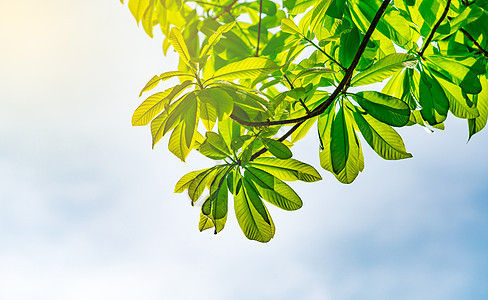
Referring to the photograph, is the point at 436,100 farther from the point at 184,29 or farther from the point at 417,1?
the point at 184,29

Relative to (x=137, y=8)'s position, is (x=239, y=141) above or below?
below

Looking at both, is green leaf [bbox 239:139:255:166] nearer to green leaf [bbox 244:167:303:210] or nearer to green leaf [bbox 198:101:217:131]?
green leaf [bbox 244:167:303:210]

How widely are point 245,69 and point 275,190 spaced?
44 cm

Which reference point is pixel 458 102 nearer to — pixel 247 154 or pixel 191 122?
pixel 247 154

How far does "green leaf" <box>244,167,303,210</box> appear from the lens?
128 cm

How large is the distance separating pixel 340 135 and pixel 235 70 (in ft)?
1.35

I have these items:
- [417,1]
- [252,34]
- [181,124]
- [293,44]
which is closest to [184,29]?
[252,34]

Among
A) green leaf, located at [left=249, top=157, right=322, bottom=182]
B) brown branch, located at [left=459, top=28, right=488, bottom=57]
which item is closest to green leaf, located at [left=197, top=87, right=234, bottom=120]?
green leaf, located at [left=249, top=157, right=322, bottom=182]

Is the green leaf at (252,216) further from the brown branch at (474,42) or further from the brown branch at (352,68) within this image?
the brown branch at (474,42)

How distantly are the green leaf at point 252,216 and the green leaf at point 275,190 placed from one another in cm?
3

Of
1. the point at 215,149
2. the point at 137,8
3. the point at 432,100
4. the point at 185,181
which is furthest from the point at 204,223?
the point at 432,100

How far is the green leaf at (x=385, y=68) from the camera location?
3.68 ft

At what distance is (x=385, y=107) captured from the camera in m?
1.14

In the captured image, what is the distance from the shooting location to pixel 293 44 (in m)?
1.35
